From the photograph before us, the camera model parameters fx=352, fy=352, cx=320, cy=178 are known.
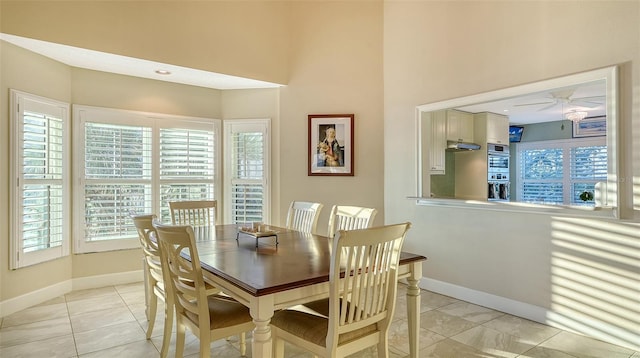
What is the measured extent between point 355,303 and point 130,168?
3.62m

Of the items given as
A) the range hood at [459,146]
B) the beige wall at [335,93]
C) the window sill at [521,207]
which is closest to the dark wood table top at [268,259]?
the window sill at [521,207]

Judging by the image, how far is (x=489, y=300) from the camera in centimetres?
337

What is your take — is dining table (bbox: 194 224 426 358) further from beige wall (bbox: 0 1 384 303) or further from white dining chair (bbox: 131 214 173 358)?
beige wall (bbox: 0 1 384 303)

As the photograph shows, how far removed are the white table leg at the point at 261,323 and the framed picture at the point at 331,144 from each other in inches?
120

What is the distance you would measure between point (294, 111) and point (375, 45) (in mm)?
1313

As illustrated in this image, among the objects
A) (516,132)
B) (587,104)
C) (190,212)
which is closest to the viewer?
(190,212)

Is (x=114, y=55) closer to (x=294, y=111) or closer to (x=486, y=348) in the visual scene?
(x=294, y=111)

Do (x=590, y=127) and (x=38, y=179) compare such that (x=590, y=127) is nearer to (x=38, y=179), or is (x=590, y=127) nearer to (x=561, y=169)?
(x=561, y=169)

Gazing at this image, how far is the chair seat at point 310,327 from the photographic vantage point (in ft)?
5.71

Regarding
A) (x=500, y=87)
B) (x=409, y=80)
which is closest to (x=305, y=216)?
(x=409, y=80)

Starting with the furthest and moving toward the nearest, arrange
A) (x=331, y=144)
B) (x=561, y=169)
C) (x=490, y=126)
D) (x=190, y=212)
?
(x=561, y=169)
(x=490, y=126)
(x=331, y=144)
(x=190, y=212)

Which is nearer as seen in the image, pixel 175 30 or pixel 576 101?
pixel 175 30

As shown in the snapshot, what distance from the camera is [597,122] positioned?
613 cm

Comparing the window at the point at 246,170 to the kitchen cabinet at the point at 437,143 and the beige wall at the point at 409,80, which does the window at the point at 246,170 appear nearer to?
the beige wall at the point at 409,80
